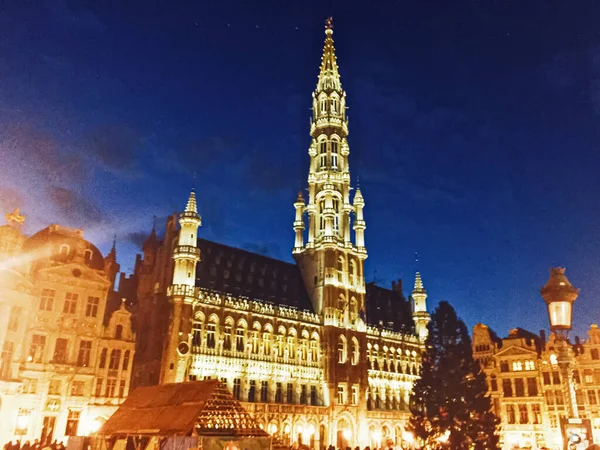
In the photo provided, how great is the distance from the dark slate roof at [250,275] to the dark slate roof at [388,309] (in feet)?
42.8

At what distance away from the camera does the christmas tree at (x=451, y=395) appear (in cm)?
3366

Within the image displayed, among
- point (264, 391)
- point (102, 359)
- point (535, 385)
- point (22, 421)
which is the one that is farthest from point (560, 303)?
point (535, 385)

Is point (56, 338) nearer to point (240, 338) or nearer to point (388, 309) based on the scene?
point (240, 338)

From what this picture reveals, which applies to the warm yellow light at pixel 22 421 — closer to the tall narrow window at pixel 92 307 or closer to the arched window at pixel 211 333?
the tall narrow window at pixel 92 307

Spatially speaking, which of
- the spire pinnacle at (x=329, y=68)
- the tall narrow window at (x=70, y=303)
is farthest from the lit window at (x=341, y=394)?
the spire pinnacle at (x=329, y=68)

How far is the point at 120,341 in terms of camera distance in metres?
45.9

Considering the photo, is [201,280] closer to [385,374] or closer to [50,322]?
[50,322]

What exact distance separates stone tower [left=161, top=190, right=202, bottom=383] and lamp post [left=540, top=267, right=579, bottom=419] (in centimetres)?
3895

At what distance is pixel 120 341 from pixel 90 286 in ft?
18.0

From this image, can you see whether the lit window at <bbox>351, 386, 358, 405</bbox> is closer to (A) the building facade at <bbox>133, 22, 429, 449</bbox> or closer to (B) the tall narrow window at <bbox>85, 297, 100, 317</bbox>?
(A) the building facade at <bbox>133, 22, 429, 449</bbox>

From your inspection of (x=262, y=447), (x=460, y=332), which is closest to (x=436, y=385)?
(x=460, y=332)

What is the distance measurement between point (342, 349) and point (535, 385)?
24.0 m

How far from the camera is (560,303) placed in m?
13.9

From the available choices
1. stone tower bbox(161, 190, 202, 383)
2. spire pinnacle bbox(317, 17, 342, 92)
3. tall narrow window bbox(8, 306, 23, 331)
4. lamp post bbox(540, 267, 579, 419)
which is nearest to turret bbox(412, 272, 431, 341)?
spire pinnacle bbox(317, 17, 342, 92)
